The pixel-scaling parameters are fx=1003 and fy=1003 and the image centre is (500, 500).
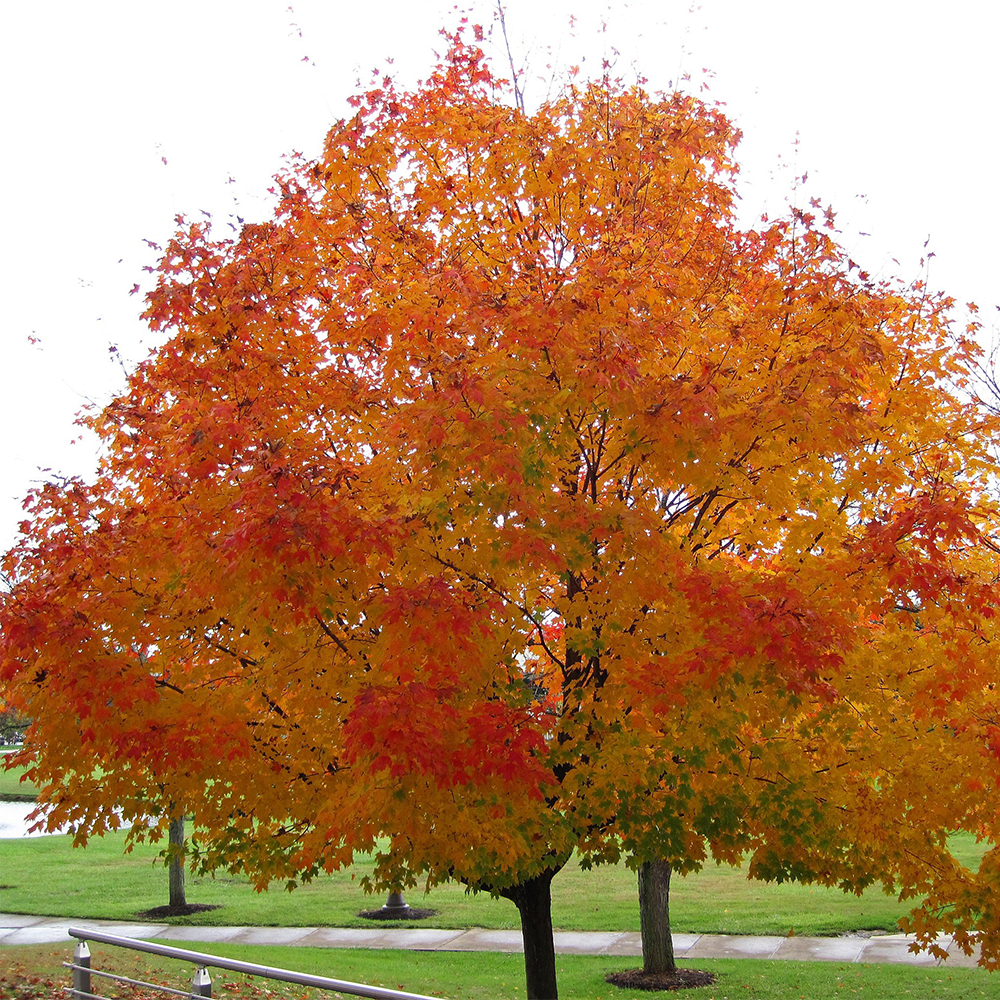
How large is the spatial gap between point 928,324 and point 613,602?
4.17 metres

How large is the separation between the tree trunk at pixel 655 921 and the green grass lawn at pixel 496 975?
61 cm

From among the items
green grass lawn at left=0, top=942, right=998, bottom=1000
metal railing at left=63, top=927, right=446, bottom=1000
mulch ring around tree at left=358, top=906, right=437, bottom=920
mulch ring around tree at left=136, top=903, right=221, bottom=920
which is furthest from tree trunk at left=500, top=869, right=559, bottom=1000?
mulch ring around tree at left=136, top=903, right=221, bottom=920

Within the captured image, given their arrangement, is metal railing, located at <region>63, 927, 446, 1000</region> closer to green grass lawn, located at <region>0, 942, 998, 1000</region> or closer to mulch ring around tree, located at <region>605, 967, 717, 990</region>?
green grass lawn, located at <region>0, 942, 998, 1000</region>

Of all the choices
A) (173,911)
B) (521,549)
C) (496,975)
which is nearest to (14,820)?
(173,911)

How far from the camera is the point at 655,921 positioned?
593 inches

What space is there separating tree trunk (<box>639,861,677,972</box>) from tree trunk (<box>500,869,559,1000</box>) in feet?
19.9

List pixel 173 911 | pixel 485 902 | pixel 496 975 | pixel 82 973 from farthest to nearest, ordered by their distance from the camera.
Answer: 1. pixel 485 902
2. pixel 173 911
3. pixel 496 975
4. pixel 82 973

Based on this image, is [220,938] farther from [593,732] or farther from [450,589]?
[450,589]

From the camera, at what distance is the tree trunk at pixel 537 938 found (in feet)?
29.6

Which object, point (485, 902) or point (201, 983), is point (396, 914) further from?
point (201, 983)

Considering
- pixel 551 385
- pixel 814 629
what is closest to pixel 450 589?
pixel 551 385

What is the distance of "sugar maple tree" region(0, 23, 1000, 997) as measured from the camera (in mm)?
6543

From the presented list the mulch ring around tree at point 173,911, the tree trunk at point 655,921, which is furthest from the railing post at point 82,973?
the mulch ring around tree at point 173,911

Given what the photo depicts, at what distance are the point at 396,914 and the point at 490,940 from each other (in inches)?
116
